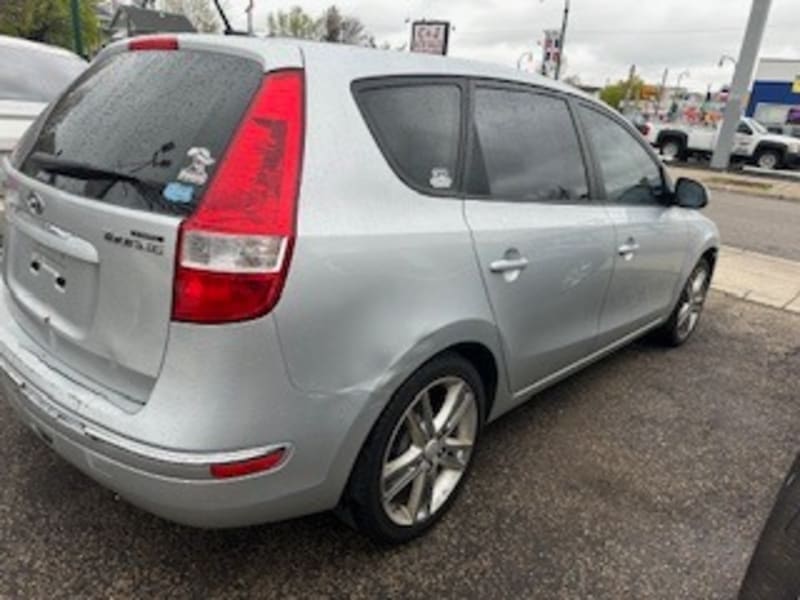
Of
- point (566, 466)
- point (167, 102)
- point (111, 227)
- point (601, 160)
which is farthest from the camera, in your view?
point (601, 160)

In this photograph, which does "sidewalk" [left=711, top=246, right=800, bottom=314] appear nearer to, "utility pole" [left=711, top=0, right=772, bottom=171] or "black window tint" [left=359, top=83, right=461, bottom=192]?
"black window tint" [left=359, top=83, right=461, bottom=192]

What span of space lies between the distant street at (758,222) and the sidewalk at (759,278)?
0.92 meters

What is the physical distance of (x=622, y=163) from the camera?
11.1ft

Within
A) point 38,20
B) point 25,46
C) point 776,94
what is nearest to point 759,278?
point 25,46

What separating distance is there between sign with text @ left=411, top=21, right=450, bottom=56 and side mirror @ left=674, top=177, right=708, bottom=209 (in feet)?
21.7

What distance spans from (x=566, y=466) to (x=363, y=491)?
1.26m

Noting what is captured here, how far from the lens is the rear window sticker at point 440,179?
213 centimetres

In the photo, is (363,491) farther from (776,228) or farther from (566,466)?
(776,228)

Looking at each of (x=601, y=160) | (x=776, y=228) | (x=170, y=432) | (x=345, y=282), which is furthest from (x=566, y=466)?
(x=776, y=228)

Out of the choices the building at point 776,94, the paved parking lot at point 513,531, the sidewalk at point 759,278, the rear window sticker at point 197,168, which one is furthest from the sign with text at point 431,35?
the building at point 776,94

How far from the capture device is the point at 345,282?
1.75 m

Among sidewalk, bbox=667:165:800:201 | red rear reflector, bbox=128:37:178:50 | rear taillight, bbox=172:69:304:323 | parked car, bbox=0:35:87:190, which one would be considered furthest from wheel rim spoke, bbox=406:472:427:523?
sidewalk, bbox=667:165:800:201

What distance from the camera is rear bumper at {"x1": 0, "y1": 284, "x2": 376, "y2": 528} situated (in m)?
1.65

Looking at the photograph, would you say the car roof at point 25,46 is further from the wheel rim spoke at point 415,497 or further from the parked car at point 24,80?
the wheel rim spoke at point 415,497
